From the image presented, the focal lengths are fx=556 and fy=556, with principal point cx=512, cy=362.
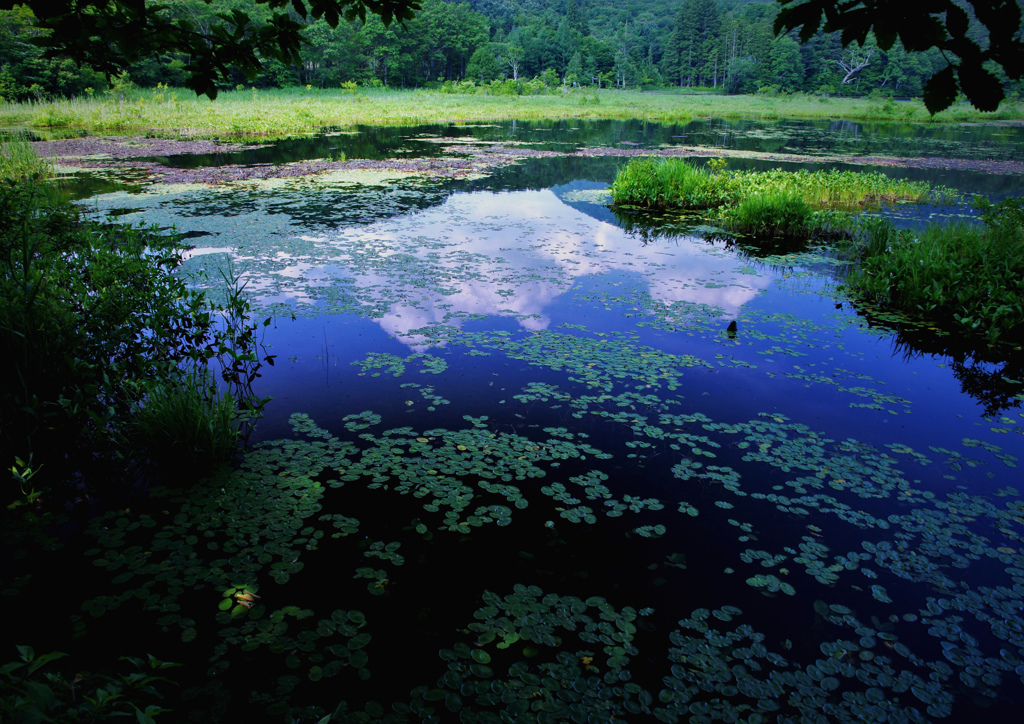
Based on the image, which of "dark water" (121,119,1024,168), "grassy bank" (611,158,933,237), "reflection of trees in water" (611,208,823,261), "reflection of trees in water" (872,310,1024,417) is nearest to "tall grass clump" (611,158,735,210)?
"grassy bank" (611,158,933,237)

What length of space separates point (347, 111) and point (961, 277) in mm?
36108

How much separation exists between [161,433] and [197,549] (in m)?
1.09

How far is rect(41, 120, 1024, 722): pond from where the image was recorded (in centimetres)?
246

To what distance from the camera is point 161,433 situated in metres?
3.80

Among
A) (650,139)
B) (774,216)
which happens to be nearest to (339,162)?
(774,216)

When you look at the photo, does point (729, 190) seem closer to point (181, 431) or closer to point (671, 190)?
point (671, 190)

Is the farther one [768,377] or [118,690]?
[768,377]

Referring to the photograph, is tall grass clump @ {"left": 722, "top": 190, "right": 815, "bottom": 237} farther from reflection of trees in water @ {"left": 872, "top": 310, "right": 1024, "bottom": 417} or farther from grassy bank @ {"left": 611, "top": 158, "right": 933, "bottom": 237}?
reflection of trees in water @ {"left": 872, "top": 310, "right": 1024, "bottom": 417}

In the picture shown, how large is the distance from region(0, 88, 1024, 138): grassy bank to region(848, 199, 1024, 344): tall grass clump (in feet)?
79.0

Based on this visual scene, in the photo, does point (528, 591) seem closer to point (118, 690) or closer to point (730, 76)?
point (118, 690)

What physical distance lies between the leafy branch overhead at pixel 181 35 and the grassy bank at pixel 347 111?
2436 cm

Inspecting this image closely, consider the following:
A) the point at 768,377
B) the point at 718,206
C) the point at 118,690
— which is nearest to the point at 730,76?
the point at 718,206

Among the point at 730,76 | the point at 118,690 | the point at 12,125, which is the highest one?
the point at 730,76

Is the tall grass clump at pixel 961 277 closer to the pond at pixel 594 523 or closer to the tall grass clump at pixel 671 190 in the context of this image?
the pond at pixel 594 523
